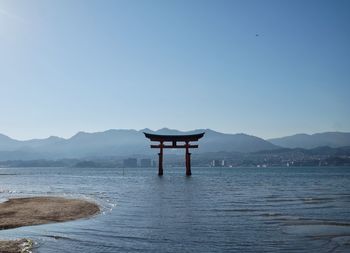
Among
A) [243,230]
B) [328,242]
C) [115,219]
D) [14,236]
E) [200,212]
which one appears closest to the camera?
[328,242]

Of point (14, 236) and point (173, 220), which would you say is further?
point (173, 220)

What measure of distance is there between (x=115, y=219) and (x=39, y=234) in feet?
16.3

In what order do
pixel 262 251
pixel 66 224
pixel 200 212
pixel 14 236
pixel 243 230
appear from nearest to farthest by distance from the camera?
pixel 262 251 < pixel 14 236 < pixel 243 230 < pixel 66 224 < pixel 200 212

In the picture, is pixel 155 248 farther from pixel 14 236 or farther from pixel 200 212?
pixel 200 212

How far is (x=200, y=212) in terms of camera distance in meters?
22.8

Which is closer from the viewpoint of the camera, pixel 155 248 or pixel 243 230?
pixel 155 248

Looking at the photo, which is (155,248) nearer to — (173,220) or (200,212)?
(173,220)

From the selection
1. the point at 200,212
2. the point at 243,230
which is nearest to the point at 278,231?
the point at 243,230

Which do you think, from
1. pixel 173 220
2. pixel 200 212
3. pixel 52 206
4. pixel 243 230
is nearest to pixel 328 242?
pixel 243 230

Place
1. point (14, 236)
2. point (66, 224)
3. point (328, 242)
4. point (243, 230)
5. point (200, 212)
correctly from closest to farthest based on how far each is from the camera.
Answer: point (328, 242) < point (14, 236) < point (243, 230) < point (66, 224) < point (200, 212)

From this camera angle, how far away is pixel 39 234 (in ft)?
52.4

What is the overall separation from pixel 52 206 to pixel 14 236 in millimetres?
10822

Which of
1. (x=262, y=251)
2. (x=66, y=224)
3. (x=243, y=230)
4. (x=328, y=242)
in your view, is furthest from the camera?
(x=66, y=224)

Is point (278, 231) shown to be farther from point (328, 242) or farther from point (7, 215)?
point (7, 215)
